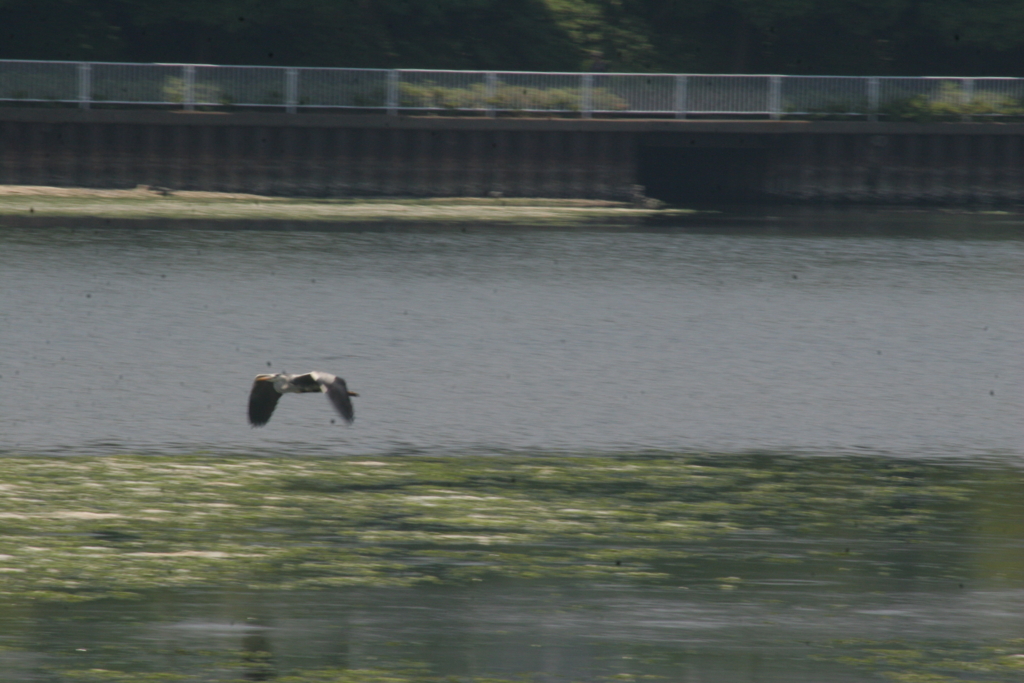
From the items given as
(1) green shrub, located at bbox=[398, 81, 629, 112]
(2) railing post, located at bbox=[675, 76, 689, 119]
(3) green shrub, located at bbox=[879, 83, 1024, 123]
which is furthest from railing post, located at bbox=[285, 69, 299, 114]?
(3) green shrub, located at bbox=[879, 83, 1024, 123]

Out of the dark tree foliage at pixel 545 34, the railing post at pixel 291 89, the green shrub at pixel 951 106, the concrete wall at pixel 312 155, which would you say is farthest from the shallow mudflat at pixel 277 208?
the green shrub at pixel 951 106

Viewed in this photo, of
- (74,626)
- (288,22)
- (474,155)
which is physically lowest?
(74,626)

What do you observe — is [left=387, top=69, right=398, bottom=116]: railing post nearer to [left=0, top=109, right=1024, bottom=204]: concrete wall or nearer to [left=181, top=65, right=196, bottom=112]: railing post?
[left=0, top=109, right=1024, bottom=204]: concrete wall

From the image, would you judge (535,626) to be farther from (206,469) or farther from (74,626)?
(206,469)

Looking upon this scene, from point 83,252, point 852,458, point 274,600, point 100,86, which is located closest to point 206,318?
point 83,252

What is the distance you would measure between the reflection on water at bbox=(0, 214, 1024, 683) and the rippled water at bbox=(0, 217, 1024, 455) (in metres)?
0.07

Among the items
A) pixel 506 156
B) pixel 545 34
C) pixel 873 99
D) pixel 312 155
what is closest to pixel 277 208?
pixel 312 155

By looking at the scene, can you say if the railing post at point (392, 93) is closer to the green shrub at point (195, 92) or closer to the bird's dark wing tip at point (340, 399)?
the green shrub at point (195, 92)

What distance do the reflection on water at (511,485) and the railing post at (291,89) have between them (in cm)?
1141

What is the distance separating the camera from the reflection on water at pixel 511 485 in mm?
7840

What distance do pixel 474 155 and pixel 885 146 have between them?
9131 mm

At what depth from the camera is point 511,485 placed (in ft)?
36.3

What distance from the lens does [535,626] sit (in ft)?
26.5

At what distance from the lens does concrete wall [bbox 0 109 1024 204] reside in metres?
32.0
